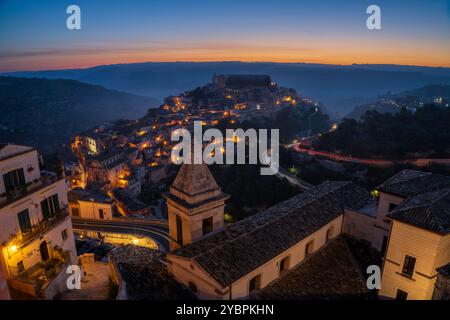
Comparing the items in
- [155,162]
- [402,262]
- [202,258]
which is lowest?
[155,162]

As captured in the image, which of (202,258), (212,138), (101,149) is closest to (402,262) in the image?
(202,258)

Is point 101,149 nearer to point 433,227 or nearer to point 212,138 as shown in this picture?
point 212,138

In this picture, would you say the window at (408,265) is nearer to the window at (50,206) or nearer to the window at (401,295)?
the window at (401,295)

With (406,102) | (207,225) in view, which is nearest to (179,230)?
(207,225)

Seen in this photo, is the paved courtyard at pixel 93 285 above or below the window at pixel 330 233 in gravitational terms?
below

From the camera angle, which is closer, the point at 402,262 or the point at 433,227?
the point at 433,227

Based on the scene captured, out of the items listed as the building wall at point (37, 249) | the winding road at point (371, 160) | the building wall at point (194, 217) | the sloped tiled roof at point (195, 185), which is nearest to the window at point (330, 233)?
the building wall at point (194, 217)
